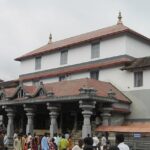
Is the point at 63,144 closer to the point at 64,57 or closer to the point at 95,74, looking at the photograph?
the point at 95,74

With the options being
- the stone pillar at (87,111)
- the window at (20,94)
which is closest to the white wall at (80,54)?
the window at (20,94)

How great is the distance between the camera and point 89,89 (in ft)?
85.7

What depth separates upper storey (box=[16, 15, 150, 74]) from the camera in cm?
3431

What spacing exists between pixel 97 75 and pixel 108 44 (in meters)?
2.76

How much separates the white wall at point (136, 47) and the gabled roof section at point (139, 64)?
5.54 ft

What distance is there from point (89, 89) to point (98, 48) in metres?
10.2

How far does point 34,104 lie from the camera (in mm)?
31484

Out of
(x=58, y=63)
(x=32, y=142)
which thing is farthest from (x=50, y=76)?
(x=32, y=142)

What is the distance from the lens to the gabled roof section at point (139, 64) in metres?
30.9

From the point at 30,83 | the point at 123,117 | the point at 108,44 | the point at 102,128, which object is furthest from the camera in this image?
the point at 30,83

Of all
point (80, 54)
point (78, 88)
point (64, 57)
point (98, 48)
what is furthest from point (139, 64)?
point (64, 57)

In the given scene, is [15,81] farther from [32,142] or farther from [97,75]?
[32,142]

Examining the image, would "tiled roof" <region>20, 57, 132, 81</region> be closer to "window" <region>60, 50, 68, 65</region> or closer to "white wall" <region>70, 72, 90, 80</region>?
"white wall" <region>70, 72, 90, 80</region>

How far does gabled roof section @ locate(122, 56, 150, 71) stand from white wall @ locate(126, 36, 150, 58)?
169cm
